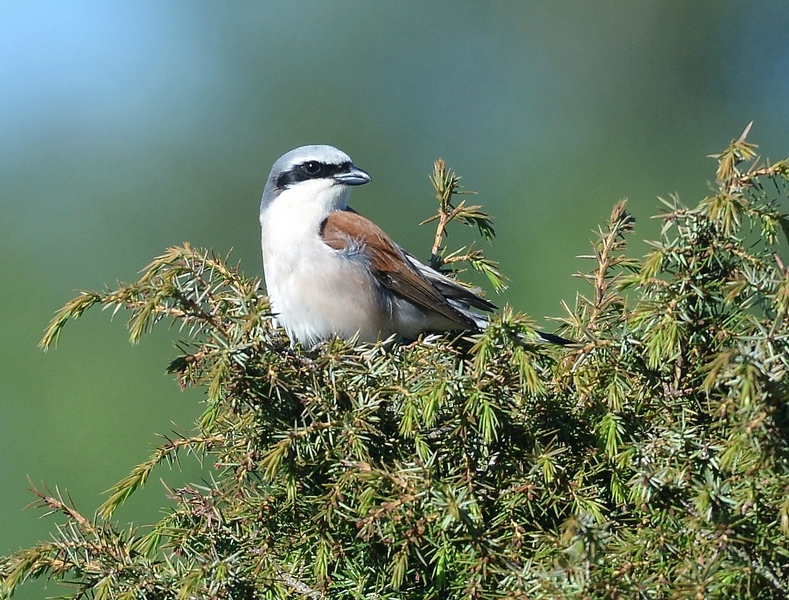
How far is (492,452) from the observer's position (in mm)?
1708

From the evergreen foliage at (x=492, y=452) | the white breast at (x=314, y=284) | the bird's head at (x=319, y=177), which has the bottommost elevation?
the evergreen foliage at (x=492, y=452)

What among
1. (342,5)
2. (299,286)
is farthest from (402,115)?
(299,286)

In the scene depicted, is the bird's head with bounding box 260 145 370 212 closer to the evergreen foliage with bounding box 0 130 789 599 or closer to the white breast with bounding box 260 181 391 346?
the white breast with bounding box 260 181 391 346

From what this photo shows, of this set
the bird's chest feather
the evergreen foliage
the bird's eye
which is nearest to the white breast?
the bird's chest feather

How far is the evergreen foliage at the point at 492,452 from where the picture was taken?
56.9 inches

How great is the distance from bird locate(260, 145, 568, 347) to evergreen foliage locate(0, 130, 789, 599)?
1.58 m

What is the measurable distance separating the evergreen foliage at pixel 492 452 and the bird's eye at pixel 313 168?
2088 mm

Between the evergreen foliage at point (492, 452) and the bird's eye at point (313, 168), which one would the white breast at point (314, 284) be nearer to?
the bird's eye at point (313, 168)

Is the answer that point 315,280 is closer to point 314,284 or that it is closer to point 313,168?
point 314,284

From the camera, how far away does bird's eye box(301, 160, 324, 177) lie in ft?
12.9

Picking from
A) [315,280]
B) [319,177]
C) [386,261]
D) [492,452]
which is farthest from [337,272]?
[492,452]

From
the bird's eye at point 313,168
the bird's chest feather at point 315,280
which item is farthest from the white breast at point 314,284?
the bird's eye at point 313,168

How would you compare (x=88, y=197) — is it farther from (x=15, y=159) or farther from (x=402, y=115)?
(x=402, y=115)

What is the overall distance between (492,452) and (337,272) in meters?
1.99
